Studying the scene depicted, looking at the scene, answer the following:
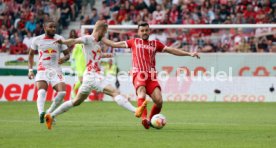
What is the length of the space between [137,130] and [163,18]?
17750mm

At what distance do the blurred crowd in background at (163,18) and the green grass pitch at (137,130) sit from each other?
24.4 ft

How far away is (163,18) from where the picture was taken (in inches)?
1257

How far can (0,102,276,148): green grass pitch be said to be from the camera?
39.0 ft

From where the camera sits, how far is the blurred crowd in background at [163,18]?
93.7 ft

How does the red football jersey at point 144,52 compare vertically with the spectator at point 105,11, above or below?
above

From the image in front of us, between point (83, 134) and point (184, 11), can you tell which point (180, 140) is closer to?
point (83, 134)

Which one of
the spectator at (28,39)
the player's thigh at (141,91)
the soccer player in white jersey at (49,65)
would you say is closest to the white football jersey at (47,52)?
the soccer player in white jersey at (49,65)

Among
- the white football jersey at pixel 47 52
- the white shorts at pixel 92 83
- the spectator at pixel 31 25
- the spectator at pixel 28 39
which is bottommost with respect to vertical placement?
the spectator at pixel 28 39

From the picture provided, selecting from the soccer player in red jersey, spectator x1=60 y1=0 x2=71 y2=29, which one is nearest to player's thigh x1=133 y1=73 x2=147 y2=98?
the soccer player in red jersey

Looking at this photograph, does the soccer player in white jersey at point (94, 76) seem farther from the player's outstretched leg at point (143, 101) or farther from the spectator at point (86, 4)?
the spectator at point (86, 4)

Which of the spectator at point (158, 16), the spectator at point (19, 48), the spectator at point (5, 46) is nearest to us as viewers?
the spectator at point (19, 48)

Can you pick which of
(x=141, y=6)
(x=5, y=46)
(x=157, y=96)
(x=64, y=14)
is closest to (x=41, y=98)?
(x=157, y=96)

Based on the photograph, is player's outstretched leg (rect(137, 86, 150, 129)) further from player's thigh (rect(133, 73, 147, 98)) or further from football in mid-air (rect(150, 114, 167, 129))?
football in mid-air (rect(150, 114, 167, 129))

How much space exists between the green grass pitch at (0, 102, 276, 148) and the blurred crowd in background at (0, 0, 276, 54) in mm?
7436
